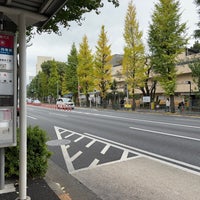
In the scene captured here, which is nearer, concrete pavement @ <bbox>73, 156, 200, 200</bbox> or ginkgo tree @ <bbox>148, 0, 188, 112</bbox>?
concrete pavement @ <bbox>73, 156, 200, 200</bbox>

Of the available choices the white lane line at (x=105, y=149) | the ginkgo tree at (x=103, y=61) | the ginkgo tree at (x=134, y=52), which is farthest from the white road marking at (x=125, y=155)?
the ginkgo tree at (x=103, y=61)

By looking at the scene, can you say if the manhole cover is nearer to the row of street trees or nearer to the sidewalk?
the sidewalk

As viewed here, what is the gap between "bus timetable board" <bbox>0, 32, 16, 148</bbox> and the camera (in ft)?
11.4

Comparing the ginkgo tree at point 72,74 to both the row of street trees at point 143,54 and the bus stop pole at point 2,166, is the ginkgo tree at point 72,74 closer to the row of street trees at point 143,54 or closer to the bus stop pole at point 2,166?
the row of street trees at point 143,54

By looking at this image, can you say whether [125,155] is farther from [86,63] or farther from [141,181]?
[86,63]

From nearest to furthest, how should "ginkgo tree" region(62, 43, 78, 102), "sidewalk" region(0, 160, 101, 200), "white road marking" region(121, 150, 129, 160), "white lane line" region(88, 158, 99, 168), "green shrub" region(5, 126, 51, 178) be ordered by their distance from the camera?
"sidewalk" region(0, 160, 101, 200)
"green shrub" region(5, 126, 51, 178)
"white lane line" region(88, 158, 99, 168)
"white road marking" region(121, 150, 129, 160)
"ginkgo tree" region(62, 43, 78, 102)

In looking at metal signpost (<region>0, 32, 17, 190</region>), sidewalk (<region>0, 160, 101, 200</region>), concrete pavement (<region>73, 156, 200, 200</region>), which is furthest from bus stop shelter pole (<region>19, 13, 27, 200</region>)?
concrete pavement (<region>73, 156, 200, 200</region>)

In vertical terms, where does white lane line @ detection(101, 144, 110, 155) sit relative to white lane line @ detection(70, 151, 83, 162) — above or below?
above

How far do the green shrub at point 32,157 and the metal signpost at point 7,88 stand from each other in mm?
845

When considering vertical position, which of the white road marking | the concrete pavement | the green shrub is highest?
the green shrub

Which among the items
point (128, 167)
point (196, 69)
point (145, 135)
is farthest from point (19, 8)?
point (196, 69)

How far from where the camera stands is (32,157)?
177 inches

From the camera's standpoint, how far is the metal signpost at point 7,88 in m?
3.49

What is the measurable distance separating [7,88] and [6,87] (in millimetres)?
20
